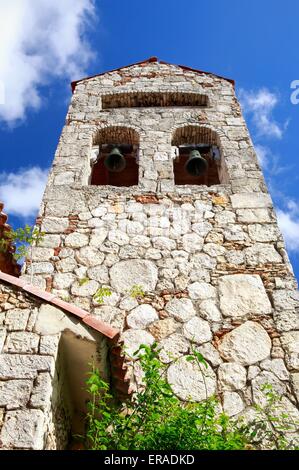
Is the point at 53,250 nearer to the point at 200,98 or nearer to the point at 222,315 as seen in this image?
the point at 222,315

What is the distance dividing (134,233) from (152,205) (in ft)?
1.86

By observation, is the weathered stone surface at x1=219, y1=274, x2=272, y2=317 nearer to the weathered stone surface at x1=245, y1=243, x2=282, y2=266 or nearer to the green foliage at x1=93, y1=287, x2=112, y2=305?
the weathered stone surface at x1=245, y1=243, x2=282, y2=266

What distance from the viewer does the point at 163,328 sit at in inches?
177

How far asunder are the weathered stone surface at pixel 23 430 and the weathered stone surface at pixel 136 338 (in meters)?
1.76

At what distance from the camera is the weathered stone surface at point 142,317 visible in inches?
178

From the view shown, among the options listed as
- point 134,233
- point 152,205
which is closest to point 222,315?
point 134,233

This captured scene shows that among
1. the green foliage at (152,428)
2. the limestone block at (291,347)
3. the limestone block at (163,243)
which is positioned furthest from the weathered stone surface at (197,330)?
the green foliage at (152,428)

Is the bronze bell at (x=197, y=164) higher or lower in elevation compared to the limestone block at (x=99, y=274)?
higher

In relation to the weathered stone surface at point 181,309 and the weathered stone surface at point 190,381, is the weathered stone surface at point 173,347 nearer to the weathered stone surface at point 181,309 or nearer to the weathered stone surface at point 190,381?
the weathered stone surface at point 190,381

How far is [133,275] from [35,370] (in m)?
2.22

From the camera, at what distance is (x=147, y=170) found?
21.2 ft
